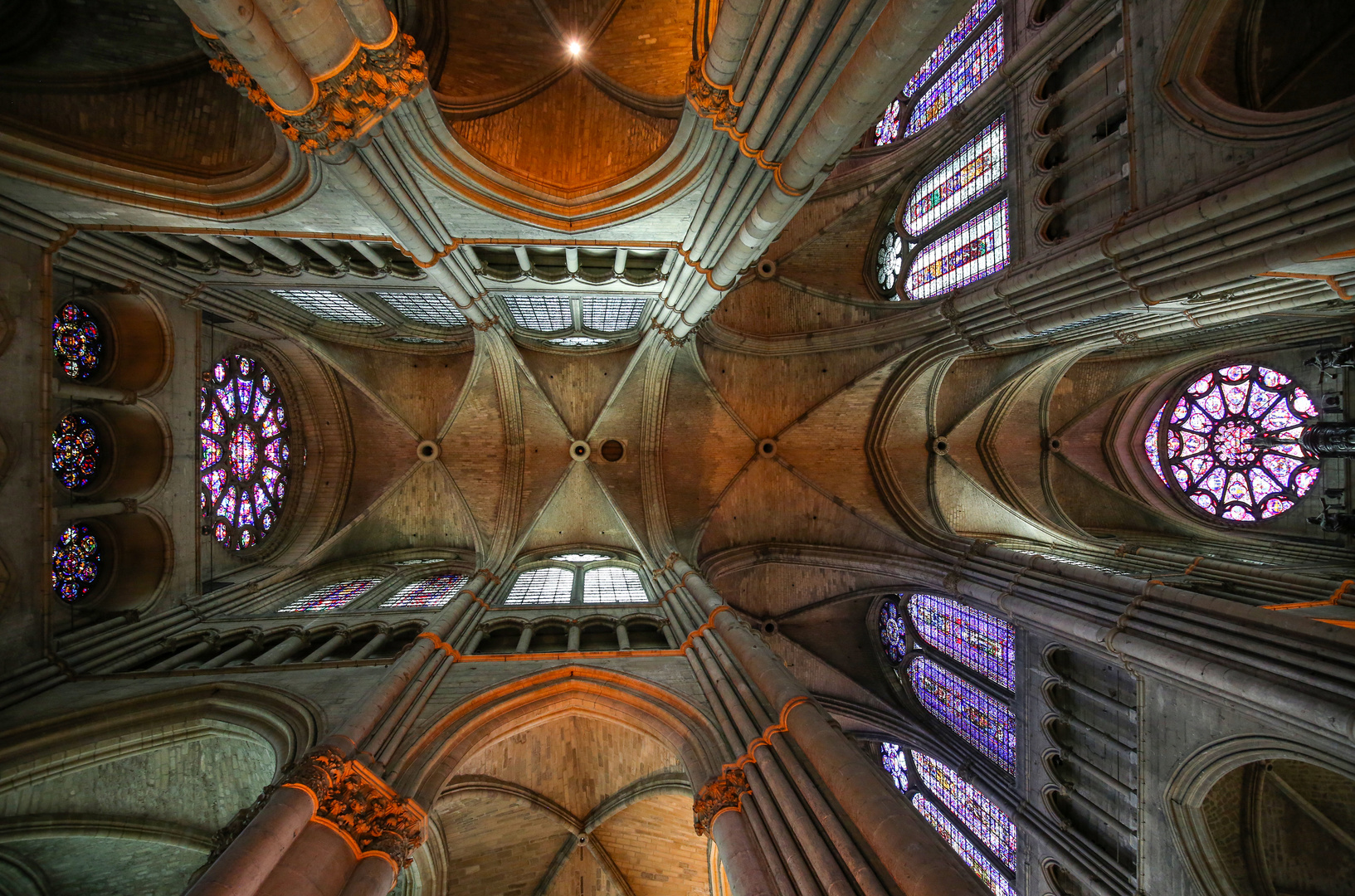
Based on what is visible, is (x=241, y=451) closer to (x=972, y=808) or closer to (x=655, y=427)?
(x=655, y=427)

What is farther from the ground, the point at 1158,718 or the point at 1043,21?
the point at 1043,21

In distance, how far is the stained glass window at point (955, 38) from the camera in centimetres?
1222

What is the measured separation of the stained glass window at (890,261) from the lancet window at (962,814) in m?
11.3

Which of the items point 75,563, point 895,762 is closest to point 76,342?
point 75,563

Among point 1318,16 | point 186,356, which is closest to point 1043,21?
point 1318,16

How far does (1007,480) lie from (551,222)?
1367 cm

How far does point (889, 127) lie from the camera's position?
48.2 ft

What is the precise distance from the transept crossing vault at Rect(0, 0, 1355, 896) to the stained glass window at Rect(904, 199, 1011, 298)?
130 mm

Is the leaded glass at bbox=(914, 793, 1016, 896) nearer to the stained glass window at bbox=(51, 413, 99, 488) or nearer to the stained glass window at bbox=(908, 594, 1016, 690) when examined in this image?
the stained glass window at bbox=(908, 594, 1016, 690)

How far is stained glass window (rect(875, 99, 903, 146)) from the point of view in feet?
47.5

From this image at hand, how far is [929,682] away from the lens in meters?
14.1

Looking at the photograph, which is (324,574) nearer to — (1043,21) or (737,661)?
(737,661)

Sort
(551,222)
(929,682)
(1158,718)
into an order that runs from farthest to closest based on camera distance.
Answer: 1. (929,682)
2. (551,222)
3. (1158,718)

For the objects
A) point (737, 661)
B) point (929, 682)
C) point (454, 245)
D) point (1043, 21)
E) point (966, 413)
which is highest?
point (1043, 21)
